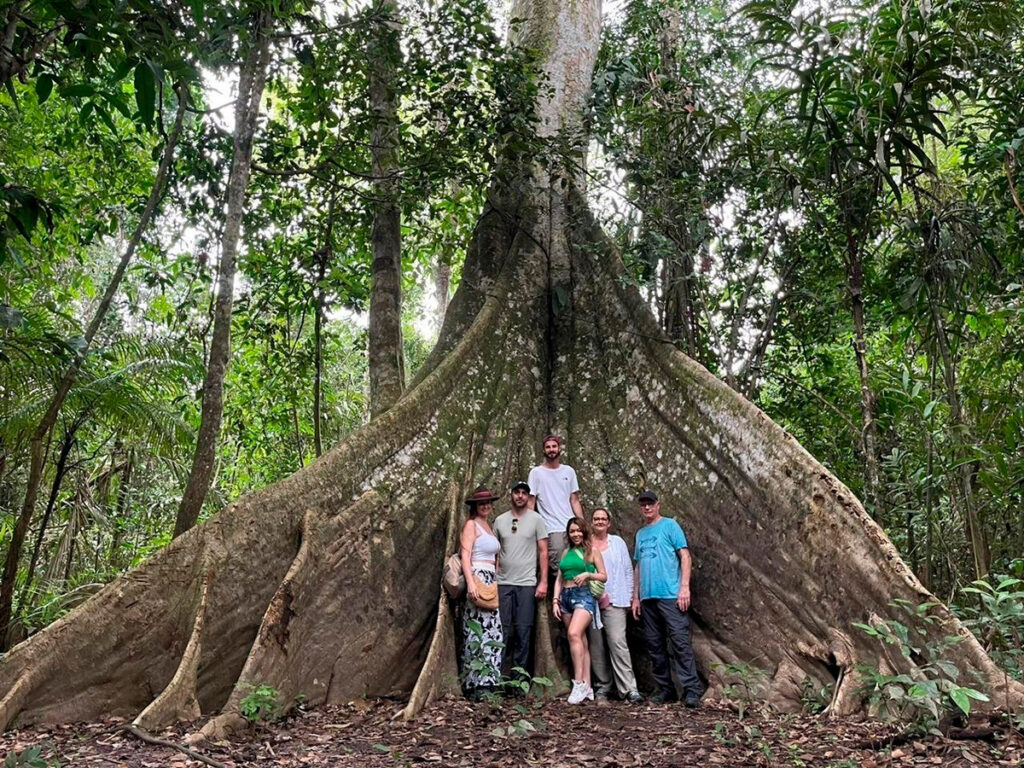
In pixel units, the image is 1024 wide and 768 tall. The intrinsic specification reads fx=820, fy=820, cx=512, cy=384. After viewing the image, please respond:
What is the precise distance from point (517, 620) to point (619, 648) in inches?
30.8

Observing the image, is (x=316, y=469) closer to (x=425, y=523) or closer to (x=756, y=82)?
(x=425, y=523)

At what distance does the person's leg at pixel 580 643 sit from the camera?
5.86 metres

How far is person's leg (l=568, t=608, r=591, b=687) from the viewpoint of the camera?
5859mm

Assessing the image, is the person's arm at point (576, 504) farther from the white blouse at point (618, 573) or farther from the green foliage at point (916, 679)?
the green foliage at point (916, 679)

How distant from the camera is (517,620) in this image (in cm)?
618

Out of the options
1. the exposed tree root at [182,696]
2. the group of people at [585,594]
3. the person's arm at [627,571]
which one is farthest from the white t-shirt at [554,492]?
the exposed tree root at [182,696]

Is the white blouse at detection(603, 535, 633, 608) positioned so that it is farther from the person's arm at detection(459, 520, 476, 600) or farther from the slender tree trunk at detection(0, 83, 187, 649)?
the slender tree trunk at detection(0, 83, 187, 649)

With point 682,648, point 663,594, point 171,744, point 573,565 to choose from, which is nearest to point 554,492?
point 573,565

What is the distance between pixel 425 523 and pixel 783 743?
2.98m

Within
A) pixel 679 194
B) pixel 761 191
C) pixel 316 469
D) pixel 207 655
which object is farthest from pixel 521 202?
pixel 207 655

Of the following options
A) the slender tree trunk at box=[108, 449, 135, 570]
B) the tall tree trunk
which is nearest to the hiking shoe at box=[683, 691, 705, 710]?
the tall tree trunk

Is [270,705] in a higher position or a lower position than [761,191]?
lower

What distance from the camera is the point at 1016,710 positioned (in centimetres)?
444

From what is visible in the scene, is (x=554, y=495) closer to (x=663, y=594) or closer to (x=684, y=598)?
(x=663, y=594)
